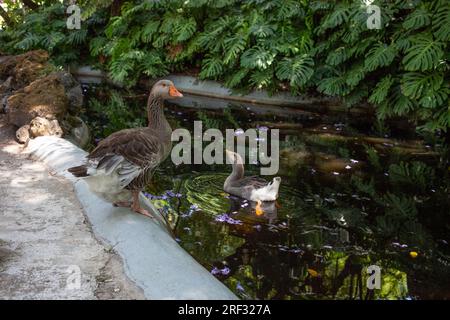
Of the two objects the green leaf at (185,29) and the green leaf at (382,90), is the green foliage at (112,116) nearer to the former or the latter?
the green leaf at (185,29)

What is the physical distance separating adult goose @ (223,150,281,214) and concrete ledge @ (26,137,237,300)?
1.60m

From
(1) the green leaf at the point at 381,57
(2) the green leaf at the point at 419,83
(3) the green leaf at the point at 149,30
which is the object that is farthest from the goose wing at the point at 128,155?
(3) the green leaf at the point at 149,30

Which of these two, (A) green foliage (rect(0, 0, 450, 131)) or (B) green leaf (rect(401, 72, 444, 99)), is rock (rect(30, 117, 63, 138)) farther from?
(B) green leaf (rect(401, 72, 444, 99))

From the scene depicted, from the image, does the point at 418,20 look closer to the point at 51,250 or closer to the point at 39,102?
the point at 39,102

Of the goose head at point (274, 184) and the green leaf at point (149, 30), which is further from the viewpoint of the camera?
the green leaf at point (149, 30)

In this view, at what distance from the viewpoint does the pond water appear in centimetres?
480

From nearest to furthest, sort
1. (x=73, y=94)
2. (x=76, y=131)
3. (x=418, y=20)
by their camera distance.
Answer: (x=76, y=131)
(x=418, y=20)
(x=73, y=94)

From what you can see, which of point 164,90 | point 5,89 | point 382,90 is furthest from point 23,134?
point 382,90

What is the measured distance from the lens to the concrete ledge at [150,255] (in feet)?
12.0

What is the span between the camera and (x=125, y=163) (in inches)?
179

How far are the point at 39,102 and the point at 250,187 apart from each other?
13.3 feet

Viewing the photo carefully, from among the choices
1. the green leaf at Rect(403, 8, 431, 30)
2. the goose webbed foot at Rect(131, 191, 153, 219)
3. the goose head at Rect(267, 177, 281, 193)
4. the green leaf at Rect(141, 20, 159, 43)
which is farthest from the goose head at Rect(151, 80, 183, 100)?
the green leaf at Rect(141, 20, 159, 43)

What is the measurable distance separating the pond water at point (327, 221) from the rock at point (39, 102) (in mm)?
2078
